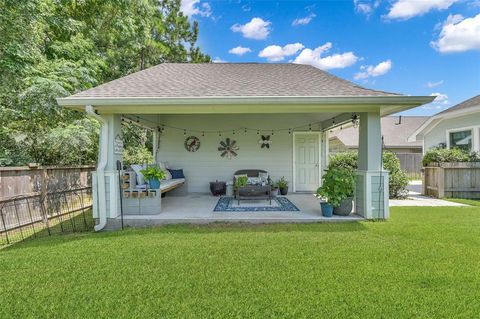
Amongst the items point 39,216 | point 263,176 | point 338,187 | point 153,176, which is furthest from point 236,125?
point 39,216

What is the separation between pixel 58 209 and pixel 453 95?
81.7 ft

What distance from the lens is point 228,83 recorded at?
7.00m

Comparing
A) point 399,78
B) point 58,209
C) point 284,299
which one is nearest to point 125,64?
point 58,209

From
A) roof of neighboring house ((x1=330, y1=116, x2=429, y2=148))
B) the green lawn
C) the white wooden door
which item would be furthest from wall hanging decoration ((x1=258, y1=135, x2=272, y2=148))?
roof of neighboring house ((x1=330, y1=116, x2=429, y2=148))

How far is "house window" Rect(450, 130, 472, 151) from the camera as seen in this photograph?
11.2 m

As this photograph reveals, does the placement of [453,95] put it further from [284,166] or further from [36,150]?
[36,150]

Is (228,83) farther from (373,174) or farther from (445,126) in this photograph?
(445,126)

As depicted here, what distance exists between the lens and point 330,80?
7355 mm

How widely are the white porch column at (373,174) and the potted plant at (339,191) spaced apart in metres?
0.26

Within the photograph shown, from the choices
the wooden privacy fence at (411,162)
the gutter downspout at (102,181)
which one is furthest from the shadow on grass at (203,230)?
the wooden privacy fence at (411,162)

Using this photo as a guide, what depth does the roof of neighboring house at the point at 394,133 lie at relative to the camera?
21.9m

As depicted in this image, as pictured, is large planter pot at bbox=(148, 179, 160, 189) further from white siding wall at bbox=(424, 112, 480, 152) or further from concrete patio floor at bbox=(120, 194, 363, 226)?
white siding wall at bbox=(424, 112, 480, 152)

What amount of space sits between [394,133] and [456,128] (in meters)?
11.7

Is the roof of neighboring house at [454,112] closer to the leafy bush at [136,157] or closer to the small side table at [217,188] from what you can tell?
the small side table at [217,188]
